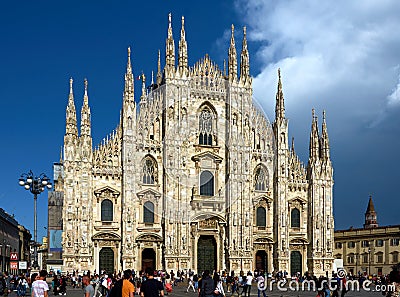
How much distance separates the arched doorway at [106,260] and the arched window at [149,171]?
7235mm

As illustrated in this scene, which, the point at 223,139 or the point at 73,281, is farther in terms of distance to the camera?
the point at 223,139

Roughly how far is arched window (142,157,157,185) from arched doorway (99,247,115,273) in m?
7.23

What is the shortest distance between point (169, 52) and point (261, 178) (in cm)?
1580

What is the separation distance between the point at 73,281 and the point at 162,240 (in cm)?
1024

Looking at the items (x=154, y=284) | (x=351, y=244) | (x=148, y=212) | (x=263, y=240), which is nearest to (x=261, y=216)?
(x=263, y=240)

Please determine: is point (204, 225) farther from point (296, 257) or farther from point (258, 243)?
point (296, 257)

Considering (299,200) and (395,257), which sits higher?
(299,200)

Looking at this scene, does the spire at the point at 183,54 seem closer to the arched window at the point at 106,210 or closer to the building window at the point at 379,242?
the arched window at the point at 106,210

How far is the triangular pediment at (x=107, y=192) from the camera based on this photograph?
59.2 meters

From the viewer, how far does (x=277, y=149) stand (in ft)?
216

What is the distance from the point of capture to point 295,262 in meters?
66.3

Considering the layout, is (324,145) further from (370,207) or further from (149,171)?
(370,207)

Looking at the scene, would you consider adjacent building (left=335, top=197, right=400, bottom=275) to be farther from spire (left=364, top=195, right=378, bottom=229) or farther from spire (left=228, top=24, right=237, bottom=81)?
spire (left=228, top=24, right=237, bottom=81)

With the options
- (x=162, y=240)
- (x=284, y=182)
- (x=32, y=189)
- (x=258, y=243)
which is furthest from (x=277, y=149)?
(x=32, y=189)
